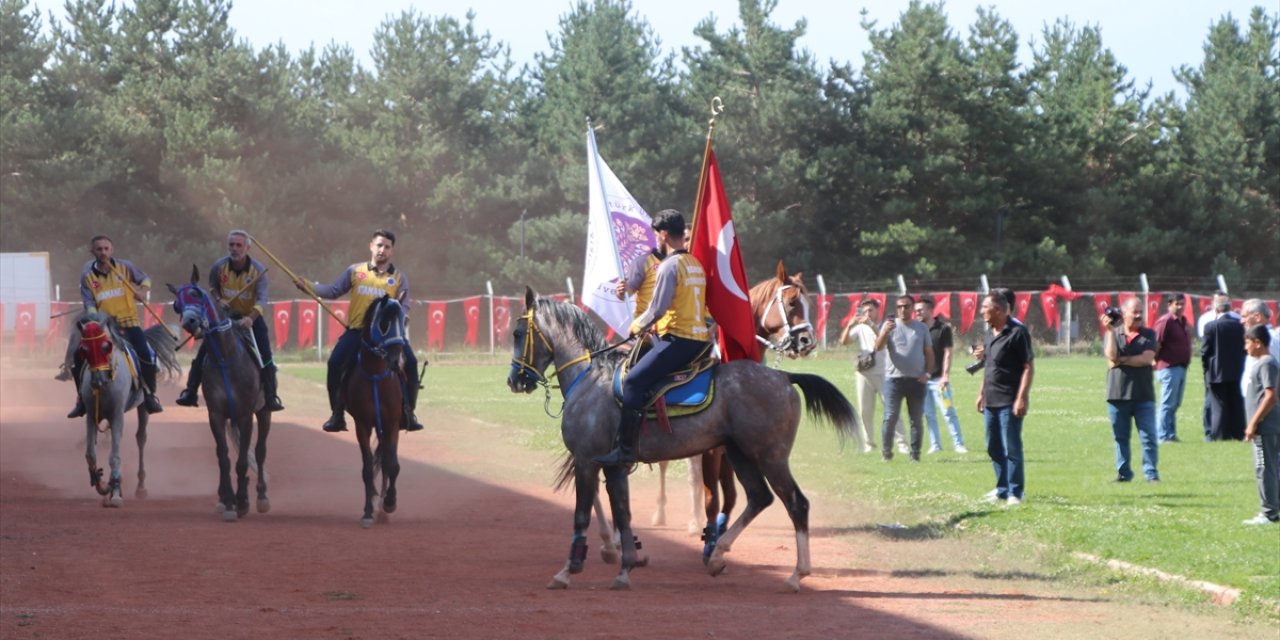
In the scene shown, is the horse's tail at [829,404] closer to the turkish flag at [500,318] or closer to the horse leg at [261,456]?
the horse leg at [261,456]

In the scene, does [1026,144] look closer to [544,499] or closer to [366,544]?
[544,499]

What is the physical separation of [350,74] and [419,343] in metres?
23.2

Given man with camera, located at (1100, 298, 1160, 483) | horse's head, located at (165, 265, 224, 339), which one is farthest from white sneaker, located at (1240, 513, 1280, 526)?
horse's head, located at (165, 265, 224, 339)

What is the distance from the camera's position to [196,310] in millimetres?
14469

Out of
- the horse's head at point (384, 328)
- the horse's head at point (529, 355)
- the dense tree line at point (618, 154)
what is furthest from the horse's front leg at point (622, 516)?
the dense tree line at point (618, 154)

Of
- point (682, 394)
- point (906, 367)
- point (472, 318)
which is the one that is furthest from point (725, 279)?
point (472, 318)

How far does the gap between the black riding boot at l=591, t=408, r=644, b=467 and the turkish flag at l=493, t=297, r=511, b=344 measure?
38710mm

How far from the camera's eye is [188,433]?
24.7m

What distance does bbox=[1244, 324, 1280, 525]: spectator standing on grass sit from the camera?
43.0 ft

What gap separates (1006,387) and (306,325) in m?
36.9

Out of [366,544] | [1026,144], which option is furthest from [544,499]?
[1026,144]

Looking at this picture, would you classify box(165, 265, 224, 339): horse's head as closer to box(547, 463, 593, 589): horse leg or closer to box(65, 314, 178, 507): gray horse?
box(65, 314, 178, 507): gray horse

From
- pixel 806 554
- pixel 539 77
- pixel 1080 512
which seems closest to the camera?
pixel 806 554

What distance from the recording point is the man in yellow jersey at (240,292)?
590 inches
